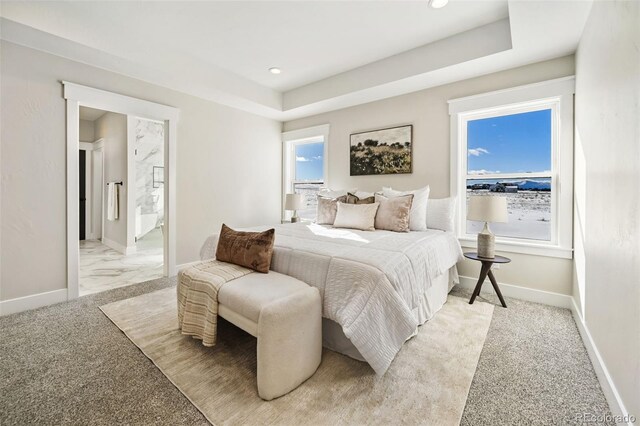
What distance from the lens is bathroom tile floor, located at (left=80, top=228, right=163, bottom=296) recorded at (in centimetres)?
346

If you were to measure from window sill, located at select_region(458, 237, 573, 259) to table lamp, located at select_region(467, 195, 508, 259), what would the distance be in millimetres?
417

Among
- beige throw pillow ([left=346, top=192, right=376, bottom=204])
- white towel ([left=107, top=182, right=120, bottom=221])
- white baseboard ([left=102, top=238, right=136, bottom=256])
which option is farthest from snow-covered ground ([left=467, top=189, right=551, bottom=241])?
white towel ([left=107, top=182, right=120, bottom=221])

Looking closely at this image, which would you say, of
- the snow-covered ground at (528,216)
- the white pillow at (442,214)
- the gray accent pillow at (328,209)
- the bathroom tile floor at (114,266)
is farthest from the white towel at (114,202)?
the snow-covered ground at (528,216)

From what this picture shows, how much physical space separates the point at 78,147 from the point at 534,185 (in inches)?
194

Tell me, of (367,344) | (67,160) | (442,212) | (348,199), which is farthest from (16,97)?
(442,212)

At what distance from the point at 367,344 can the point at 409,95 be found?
10.8ft

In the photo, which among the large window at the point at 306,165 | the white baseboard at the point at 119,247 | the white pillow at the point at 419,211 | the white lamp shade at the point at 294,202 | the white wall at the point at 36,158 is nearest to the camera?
the white wall at the point at 36,158

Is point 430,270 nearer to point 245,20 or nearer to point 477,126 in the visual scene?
point 477,126

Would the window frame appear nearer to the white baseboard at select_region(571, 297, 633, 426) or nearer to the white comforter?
the white baseboard at select_region(571, 297, 633, 426)

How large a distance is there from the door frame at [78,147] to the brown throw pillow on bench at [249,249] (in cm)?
179

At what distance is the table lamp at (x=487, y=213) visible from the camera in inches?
107

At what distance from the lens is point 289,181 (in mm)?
5266

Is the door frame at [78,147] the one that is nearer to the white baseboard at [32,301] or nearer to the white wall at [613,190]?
the white baseboard at [32,301]

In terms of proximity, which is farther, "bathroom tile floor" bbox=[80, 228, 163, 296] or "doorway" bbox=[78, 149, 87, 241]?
"doorway" bbox=[78, 149, 87, 241]
